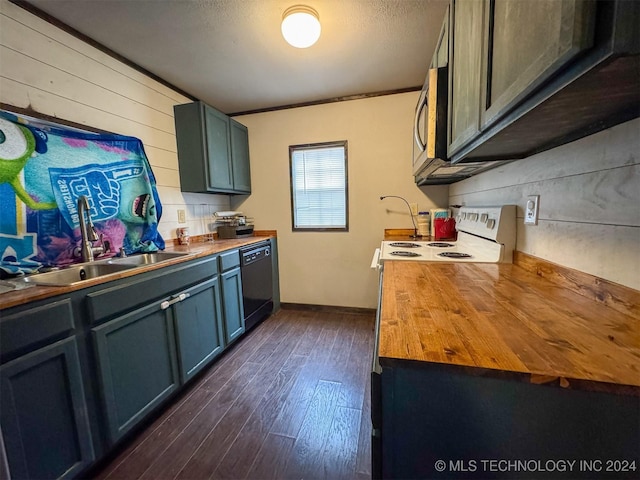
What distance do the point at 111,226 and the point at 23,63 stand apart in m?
0.94

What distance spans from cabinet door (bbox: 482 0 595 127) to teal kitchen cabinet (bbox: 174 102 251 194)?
2198 mm

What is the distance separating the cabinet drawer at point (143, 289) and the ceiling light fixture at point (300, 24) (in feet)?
5.07

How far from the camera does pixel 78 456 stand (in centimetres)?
108

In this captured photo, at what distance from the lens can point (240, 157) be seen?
2.84 metres

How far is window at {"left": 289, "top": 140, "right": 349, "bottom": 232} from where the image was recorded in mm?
2807

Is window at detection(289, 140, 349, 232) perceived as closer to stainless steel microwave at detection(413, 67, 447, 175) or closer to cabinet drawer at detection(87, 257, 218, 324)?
cabinet drawer at detection(87, 257, 218, 324)

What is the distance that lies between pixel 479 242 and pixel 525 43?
116cm

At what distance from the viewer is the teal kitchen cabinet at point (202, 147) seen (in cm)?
230

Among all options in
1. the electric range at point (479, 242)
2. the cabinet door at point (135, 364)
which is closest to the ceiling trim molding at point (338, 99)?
the electric range at point (479, 242)

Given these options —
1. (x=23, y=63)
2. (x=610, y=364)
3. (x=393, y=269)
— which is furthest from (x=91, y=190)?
(x=610, y=364)

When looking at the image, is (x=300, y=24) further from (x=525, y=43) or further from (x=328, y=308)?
(x=328, y=308)

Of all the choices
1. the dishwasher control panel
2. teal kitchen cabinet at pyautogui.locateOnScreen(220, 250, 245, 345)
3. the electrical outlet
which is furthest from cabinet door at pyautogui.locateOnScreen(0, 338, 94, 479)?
the electrical outlet

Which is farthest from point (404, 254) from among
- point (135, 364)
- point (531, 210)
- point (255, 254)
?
point (135, 364)

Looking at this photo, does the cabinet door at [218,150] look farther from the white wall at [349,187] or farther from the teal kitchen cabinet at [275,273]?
the teal kitchen cabinet at [275,273]
